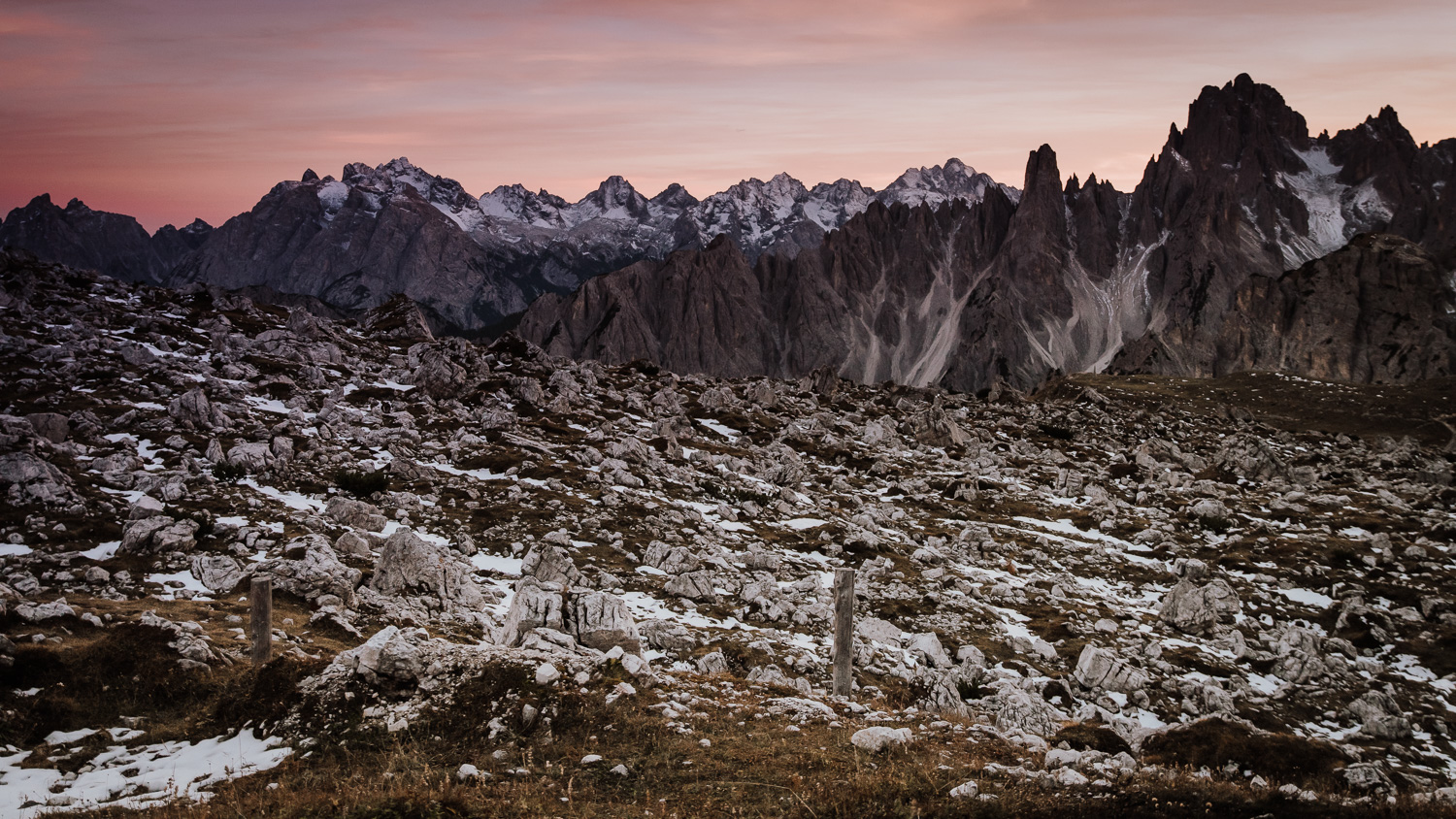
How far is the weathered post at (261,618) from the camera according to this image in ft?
59.3

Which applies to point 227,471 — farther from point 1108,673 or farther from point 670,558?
point 1108,673

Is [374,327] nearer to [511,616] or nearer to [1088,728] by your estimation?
[511,616]

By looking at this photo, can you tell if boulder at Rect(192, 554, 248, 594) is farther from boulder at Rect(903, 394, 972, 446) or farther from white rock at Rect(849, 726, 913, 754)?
boulder at Rect(903, 394, 972, 446)

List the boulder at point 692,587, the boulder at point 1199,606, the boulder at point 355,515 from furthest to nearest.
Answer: the boulder at point 355,515 < the boulder at point 1199,606 < the boulder at point 692,587

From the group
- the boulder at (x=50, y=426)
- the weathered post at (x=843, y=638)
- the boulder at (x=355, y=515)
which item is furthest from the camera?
the boulder at (x=50, y=426)

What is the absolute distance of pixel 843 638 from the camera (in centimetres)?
1933

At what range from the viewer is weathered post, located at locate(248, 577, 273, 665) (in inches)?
712

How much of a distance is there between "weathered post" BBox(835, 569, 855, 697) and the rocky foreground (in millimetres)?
502

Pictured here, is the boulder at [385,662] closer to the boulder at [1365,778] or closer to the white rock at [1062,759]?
the white rock at [1062,759]

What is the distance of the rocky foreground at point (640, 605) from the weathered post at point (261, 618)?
3.89ft

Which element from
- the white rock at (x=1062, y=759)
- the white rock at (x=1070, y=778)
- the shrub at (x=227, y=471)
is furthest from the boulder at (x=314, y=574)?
the white rock at (x=1070, y=778)

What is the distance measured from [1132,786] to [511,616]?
17361 millimetres

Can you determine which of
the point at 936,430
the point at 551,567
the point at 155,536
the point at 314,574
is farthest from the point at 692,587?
the point at 936,430

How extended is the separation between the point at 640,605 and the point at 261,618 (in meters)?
14.9
